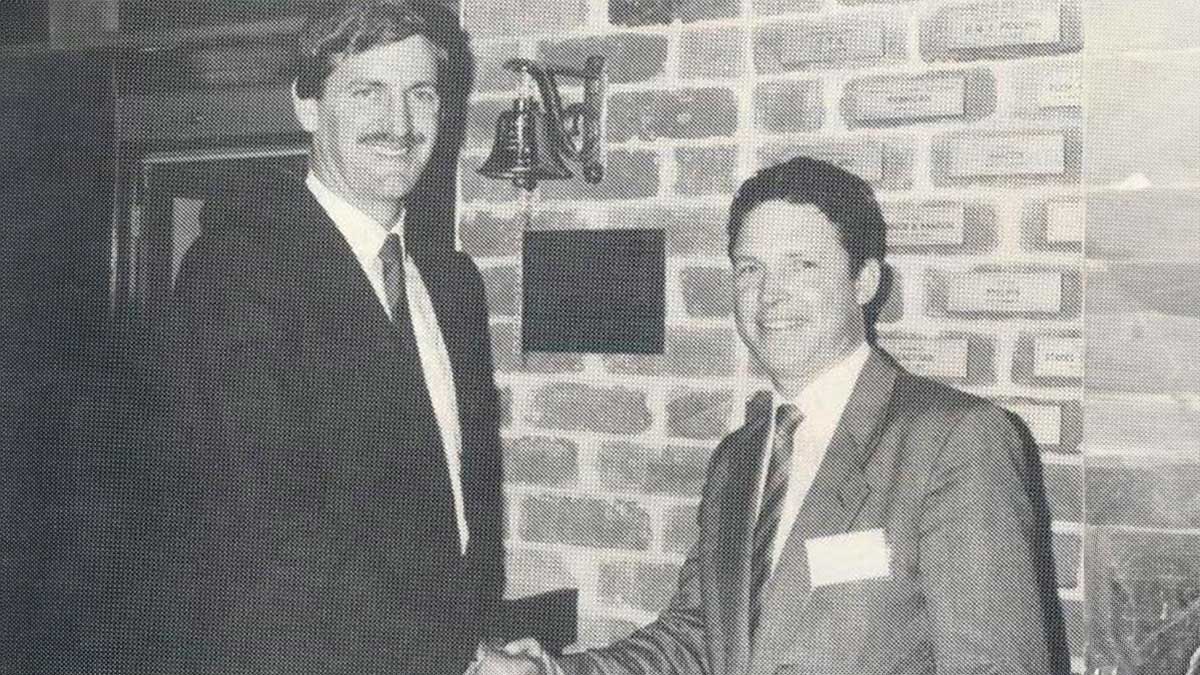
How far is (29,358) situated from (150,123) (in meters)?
0.63

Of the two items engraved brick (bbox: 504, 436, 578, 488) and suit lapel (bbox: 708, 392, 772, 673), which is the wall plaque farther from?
engraved brick (bbox: 504, 436, 578, 488)

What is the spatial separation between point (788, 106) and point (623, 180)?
0.34 metres

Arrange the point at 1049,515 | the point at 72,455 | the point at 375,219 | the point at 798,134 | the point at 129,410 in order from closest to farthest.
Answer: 1. the point at 1049,515
2. the point at 798,134
3. the point at 375,219
4. the point at 129,410
5. the point at 72,455

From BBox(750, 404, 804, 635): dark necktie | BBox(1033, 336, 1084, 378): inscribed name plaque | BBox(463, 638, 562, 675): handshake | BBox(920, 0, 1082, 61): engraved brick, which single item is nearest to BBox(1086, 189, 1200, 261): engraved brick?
BBox(1033, 336, 1084, 378): inscribed name plaque

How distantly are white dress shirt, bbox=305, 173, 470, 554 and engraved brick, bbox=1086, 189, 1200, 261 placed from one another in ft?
3.86

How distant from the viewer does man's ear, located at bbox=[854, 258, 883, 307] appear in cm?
190

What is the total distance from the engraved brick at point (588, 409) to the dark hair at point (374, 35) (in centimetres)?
64

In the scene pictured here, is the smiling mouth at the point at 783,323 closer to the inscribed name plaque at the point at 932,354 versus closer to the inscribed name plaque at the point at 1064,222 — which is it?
the inscribed name plaque at the point at 932,354

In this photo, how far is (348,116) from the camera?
2150 mm

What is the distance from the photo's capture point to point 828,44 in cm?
200

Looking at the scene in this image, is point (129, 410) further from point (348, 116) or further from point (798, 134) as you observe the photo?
point (798, 134)

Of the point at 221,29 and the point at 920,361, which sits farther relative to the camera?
the point at 221,29

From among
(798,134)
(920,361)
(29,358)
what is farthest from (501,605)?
(29,358)

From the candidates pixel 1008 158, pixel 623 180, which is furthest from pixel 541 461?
pixel 1008 158
